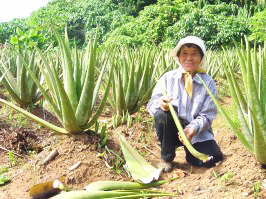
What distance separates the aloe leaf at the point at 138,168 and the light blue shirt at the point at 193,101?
0.47 meters

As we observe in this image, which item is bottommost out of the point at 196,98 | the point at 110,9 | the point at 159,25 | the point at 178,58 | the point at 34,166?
the point at 34,166

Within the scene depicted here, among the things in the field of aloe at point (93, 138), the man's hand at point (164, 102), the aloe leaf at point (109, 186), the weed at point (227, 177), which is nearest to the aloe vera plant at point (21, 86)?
the field of aloe at point (93, 138)

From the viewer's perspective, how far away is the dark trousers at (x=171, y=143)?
227 centimetres

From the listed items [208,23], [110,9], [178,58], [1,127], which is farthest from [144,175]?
[110,9]

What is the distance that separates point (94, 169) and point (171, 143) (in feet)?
1.99

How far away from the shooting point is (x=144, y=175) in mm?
1816

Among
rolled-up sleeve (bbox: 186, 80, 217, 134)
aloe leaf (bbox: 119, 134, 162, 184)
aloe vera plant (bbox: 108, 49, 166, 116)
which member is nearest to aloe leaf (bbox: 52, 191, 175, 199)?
aloe leaf (bbox: 119, 134, 162, 184)

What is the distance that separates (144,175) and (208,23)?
12132 mm

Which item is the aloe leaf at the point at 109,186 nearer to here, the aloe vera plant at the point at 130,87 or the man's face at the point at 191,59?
the man's face at the point at 191,59

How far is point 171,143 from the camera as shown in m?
2.34

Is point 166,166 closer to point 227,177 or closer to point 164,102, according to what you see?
point 164,102

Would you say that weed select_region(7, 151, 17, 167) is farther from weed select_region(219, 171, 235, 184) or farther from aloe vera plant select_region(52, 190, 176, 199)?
weed select_region(219, 171, 235, 184)

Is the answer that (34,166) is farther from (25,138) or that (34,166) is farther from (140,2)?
(140,2)

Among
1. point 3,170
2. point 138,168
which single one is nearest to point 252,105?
point 138,168
